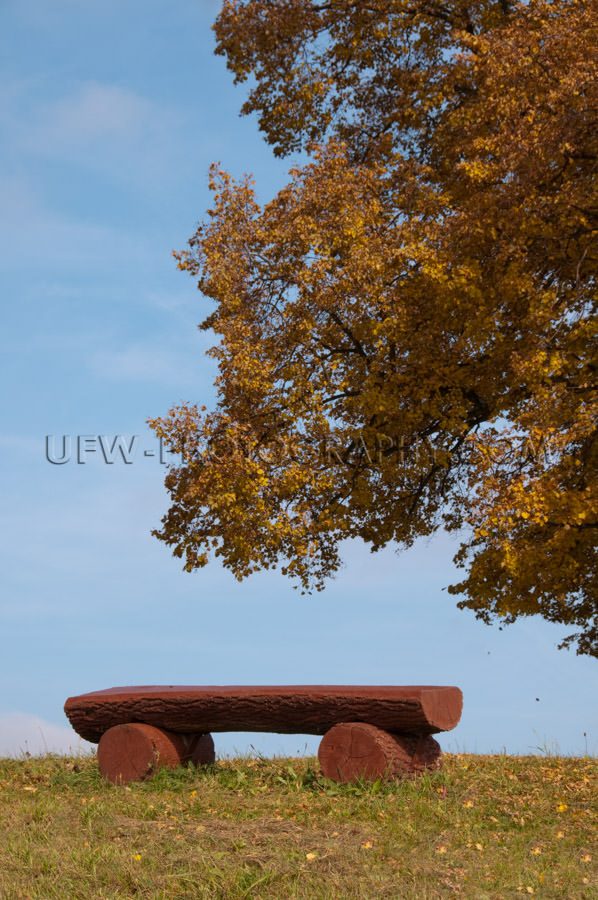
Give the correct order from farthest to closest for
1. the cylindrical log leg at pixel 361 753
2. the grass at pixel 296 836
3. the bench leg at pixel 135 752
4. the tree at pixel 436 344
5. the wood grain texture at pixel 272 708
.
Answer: the tree at pixel 436 344 → the bench leg at pixel 135 752 → the wood grain texture at pixel 272 708 → the cylindrical log leg at pixel 361 753 → the grass at pixel 296 836

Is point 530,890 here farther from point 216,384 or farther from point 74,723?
point 216,384

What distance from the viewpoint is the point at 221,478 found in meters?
11.4

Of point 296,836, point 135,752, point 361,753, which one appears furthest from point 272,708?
point 296,836

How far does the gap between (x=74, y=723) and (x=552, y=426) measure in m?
6.93

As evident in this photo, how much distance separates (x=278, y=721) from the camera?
8477 mm

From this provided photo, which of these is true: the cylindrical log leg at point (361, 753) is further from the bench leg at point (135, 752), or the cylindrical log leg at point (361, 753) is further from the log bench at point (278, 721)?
the bench leg at point (135, 752)

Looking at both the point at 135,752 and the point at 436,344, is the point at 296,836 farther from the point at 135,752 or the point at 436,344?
the point at 436,344

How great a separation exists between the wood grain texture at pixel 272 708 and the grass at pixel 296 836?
1.65 ft

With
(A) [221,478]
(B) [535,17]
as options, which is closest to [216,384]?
(A) [221,478]


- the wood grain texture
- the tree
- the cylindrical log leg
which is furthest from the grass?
the tree

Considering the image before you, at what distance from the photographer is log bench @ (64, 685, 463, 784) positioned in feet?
26.0

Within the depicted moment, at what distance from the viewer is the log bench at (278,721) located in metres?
7.92

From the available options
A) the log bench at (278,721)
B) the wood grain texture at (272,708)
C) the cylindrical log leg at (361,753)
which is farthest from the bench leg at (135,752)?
the cylindrical log leg at (361,753)

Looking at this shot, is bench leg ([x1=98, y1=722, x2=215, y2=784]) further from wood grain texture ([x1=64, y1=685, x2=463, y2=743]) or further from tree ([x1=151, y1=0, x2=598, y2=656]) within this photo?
tree ([x1=151, y1=0, x2=598, y2=656])
